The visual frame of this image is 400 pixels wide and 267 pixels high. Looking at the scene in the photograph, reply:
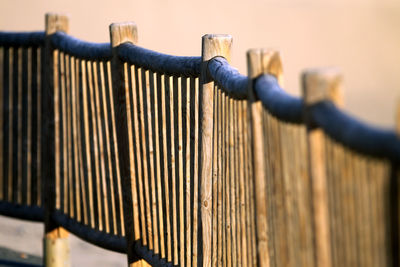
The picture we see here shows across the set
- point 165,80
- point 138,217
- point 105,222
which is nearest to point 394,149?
point 165,80

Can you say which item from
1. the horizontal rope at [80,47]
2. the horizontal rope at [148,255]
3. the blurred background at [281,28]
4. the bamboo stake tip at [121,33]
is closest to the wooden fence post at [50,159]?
the horizontal rope at [80,47]

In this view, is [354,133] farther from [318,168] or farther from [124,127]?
[124,127]

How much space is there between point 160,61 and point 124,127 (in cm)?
79

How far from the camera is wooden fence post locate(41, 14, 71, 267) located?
652 centimetres

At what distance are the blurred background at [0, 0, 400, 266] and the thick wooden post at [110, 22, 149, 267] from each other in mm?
11065

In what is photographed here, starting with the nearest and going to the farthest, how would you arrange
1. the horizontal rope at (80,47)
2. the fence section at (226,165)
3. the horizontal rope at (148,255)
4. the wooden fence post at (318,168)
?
the wooden fence post at (318,168) → the fence section at (226,165) → the horizontal rope at (148,255) → the horizontal rope at (80,47)

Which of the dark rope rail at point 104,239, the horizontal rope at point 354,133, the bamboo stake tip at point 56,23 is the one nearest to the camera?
the horizontal rope at point 354,133

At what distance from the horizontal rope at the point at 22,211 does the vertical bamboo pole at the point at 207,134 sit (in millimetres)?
2851

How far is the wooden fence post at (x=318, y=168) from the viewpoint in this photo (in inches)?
95.0

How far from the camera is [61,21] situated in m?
6.79

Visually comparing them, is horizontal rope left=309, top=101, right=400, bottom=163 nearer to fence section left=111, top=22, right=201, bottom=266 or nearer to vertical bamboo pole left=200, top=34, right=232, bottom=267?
vertical bamboo pole left=200, top=34, right=232, bottom=267

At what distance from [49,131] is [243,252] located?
329 centimetres

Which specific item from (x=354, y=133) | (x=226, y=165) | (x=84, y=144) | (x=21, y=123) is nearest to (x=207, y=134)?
(x=226, y=165)

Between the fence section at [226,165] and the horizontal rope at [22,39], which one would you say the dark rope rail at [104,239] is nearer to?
the fence section at [226,165]
